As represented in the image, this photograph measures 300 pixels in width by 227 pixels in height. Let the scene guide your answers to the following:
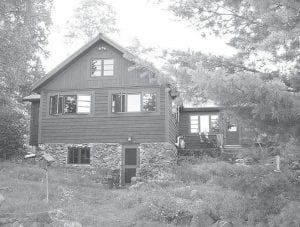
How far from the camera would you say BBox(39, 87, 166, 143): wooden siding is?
20.7m

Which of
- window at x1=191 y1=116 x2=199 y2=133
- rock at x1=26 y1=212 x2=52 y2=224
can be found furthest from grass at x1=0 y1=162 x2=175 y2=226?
window at x1=191 y1=116 x2=199 y2=133

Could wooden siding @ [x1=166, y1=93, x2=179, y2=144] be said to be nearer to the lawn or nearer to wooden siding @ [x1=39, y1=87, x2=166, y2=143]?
wooden siding @ [x1=39, y1=87, x2=166, y2=143]

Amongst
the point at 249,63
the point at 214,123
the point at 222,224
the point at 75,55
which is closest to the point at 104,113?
the point at 75,55

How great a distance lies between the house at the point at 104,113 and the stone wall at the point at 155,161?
54mm

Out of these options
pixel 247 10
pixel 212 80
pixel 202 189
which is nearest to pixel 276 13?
pixel 212 80

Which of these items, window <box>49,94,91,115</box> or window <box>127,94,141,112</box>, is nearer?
window <box>127,94,141,112</box>

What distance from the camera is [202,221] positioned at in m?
10.1

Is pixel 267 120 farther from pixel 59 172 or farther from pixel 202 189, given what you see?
pixel 59 172

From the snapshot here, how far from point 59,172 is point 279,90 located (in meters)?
15.9

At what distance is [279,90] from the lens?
4719mm

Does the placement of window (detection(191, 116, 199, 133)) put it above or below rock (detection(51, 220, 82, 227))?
above

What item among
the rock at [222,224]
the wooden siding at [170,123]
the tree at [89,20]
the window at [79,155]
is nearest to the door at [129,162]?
the wooden siding at [170,123]

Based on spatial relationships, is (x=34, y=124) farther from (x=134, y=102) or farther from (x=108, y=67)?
(x=134, y=102)

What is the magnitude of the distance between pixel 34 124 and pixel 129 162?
738 centimetres
